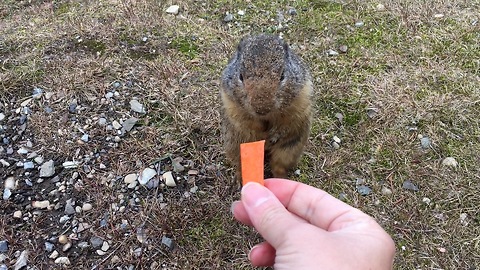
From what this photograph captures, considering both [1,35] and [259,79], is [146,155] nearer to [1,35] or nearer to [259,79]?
[259,79]

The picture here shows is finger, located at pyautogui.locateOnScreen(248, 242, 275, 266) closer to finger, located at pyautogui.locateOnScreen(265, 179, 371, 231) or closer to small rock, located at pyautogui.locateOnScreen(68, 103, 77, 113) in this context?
finger, located at pyautogui.locateOnScreen(265, 179, 371, 231)

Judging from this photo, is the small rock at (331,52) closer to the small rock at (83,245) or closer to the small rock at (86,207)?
the small rock at (86,207)

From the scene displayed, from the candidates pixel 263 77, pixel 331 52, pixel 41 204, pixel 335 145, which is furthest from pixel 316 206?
pixel 331 52

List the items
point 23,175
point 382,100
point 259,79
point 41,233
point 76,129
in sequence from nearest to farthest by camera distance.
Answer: point 259,79
point 41,233
point 23,175
point 76,129
point 382,100

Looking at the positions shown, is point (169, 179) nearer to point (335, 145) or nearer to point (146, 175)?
point (146, 175)

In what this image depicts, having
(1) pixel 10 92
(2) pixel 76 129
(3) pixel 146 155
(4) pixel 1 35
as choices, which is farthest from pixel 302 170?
(4) pixel 1 35

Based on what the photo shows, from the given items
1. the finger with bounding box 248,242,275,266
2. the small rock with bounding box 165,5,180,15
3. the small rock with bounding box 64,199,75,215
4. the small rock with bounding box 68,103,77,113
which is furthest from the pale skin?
the small rock with bounding box 165,5,180,15
